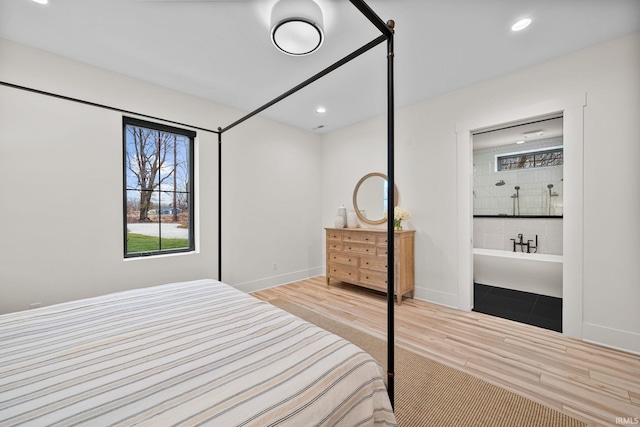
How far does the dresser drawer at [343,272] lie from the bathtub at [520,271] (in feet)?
7.26

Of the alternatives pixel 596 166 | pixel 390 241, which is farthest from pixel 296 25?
pixel 596 166

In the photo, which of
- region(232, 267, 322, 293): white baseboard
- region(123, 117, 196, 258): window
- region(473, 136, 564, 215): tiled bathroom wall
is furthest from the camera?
region(473, 136, 564, 215): tiled bathroom wall

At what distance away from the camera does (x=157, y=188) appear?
3123mm

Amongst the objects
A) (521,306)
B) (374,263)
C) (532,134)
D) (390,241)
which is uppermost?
(532,134)

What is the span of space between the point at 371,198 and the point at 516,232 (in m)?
2.64

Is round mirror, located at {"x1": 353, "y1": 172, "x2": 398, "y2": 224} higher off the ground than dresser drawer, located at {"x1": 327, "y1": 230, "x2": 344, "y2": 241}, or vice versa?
round mirror, located at {"x1": 353, "y1": 172, "x2": 398, "y2": 224}

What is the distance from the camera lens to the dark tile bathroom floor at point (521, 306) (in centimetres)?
280

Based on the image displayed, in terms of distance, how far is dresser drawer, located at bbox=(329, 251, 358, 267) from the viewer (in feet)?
12.4

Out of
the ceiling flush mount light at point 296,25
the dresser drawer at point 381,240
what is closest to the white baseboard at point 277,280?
the dresser drawer at point 381,240

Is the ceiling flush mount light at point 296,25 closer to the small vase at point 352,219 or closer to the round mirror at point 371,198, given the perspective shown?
the round mirror at point 371,198

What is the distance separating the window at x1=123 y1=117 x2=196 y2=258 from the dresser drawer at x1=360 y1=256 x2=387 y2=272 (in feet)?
7.69

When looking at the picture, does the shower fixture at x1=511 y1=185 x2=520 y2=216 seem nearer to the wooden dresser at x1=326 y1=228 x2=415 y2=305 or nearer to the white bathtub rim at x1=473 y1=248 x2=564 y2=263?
the white bathtub rim at x1=473 y1=248 x2=564 y2=263

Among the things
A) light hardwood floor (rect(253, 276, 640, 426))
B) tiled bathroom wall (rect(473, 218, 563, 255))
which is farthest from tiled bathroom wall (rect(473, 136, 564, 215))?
light hardwood floor (rect(253, 276, 640, 426))

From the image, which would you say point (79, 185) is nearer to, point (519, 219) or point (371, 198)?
point (371, 198)
